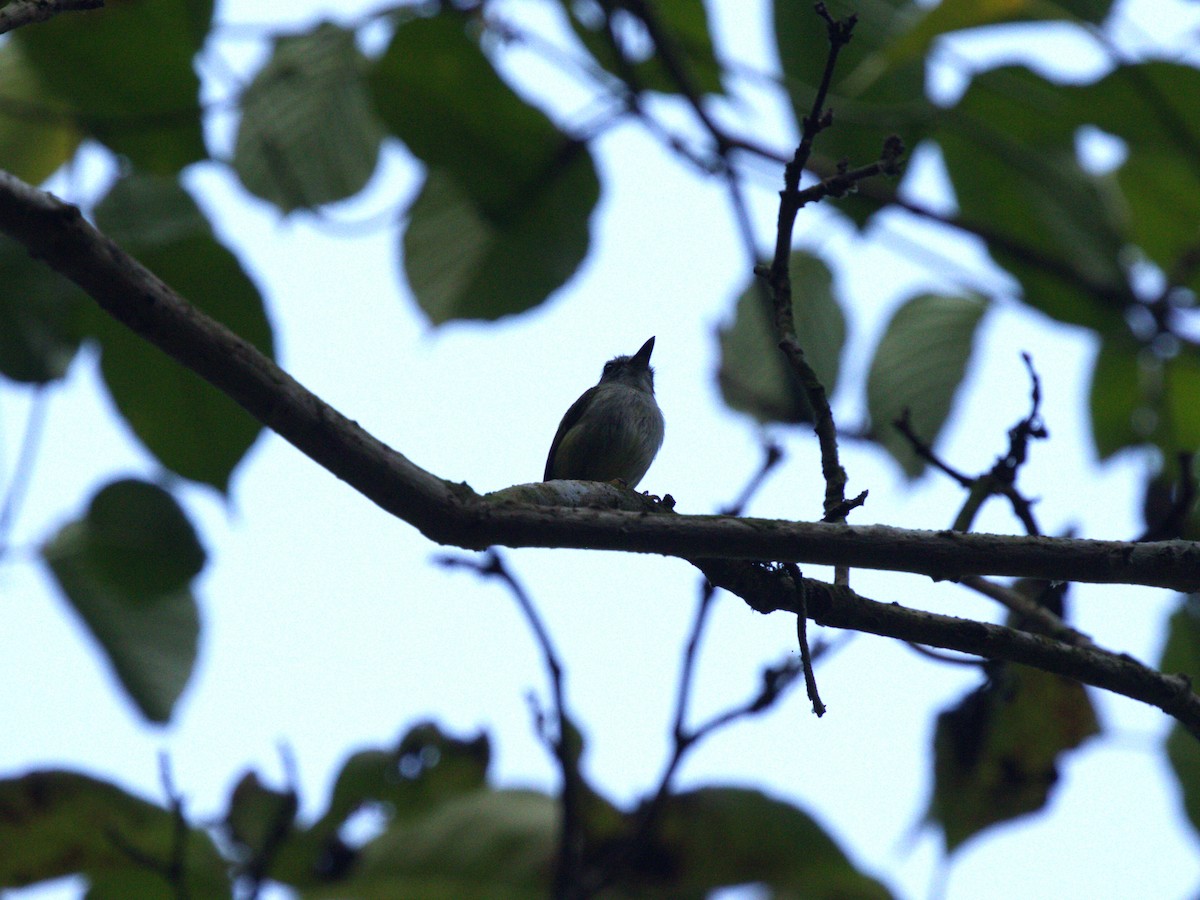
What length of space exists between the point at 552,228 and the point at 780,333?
1.74 meters

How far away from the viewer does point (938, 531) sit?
2.25 meters

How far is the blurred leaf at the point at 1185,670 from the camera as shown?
352cm

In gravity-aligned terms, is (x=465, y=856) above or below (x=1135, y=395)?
below

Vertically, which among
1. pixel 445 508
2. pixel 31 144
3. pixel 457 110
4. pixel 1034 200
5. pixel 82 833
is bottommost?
pixel 82 833

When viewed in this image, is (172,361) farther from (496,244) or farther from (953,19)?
(953,19)

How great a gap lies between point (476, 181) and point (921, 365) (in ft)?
5.76

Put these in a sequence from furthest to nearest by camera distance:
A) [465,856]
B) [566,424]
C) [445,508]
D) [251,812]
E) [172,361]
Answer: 1. [566,424]
2. [251,812]
3. [172,361]
4. [465,856]
5. [445,508]

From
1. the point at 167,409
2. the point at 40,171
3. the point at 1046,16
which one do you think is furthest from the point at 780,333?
the point at 40,171

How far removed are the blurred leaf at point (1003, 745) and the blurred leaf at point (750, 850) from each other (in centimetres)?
44

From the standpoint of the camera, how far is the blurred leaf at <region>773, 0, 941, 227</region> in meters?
3.34

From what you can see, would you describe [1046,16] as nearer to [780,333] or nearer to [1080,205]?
[1080,205]

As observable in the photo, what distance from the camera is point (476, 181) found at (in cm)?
417

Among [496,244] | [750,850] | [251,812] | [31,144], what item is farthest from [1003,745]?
[31,144]

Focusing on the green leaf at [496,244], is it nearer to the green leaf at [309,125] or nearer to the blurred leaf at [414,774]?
the green leaf at [309,125]
